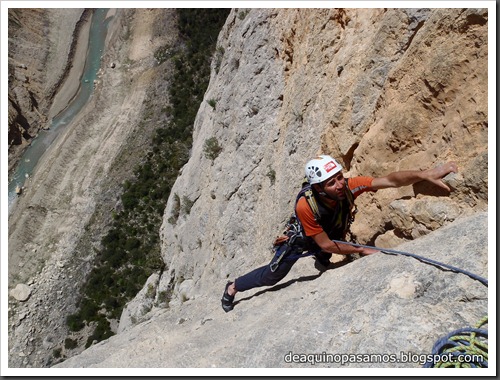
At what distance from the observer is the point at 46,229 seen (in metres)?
22.3

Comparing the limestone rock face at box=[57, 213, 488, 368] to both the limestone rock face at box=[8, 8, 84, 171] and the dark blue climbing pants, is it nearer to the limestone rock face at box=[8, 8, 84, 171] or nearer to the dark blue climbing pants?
the dark blue climbing pants

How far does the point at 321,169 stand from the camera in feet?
16.1

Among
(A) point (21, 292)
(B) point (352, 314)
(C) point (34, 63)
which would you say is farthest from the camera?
(C) point (34, 63)

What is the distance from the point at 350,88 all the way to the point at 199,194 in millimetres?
8130

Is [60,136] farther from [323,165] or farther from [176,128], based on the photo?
[323,165]

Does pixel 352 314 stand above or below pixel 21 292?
above

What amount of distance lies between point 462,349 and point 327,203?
2180 millimetres

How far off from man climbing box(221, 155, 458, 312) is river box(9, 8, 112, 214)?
913 inches

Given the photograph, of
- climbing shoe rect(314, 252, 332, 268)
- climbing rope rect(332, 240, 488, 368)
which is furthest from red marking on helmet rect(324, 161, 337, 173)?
climbing rope rect(332, 240, 488, 368)

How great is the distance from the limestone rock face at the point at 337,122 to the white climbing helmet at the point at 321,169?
1138mm

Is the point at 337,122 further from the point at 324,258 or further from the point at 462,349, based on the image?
the point at 462,349

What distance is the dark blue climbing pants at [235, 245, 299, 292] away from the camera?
5852 mm

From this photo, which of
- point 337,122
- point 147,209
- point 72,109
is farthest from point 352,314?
point 72,109

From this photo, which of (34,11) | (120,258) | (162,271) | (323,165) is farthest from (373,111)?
(34,11)
